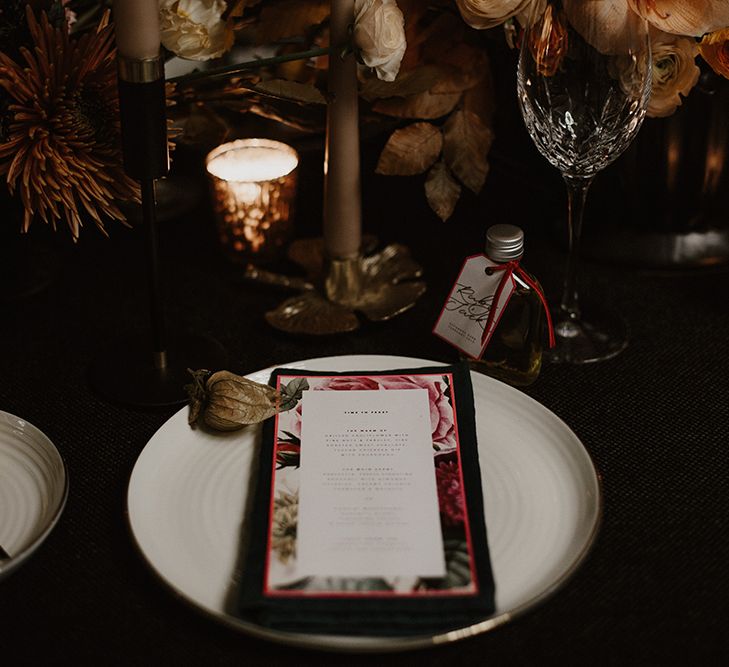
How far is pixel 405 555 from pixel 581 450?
0.16m

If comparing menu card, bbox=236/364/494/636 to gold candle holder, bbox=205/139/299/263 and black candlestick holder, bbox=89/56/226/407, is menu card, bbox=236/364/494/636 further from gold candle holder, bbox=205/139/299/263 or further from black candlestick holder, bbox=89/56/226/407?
gold candle holder, bbox=205/139/299/263

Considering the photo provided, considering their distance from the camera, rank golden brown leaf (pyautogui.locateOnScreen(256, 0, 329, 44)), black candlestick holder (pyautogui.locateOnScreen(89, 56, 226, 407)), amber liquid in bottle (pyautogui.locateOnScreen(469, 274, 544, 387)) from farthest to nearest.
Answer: golden brown leaf (pyautogui.locateOnScreen(256, 0, 329, 44))
amber liquid in bottle (pyautogui.locateOnScreen(469, 274, 544, 387))
black candlestick holder (pyautogui.locateOnScreen(89, 56, 226, 407))

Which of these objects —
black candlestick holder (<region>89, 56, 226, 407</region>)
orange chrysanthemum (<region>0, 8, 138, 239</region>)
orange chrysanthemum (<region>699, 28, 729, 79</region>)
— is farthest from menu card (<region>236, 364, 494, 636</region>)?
orange chrysanthemum (<region>699, 28, 729, 79</region>)

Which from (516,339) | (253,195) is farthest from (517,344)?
(253,195)

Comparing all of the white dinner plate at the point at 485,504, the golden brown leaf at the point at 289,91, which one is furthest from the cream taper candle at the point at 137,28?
the white dinner plate at the point at 485,504

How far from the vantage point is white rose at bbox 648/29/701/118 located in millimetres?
729

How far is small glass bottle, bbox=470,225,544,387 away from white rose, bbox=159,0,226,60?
11.7 inches

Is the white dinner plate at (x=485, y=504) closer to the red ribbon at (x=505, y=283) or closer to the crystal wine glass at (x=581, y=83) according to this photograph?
the red ribbon at (x=505, y=283)

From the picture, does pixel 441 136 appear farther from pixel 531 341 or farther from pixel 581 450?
pixel 581 450

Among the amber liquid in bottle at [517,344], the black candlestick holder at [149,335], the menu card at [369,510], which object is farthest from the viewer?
the amber liquid in bottle at [517,344]

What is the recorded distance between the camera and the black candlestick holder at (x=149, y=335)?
2.04ft

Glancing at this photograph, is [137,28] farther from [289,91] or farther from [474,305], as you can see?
[474,305]

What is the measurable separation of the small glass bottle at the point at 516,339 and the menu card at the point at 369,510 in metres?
0.06

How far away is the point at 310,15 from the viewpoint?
84 centimetres
